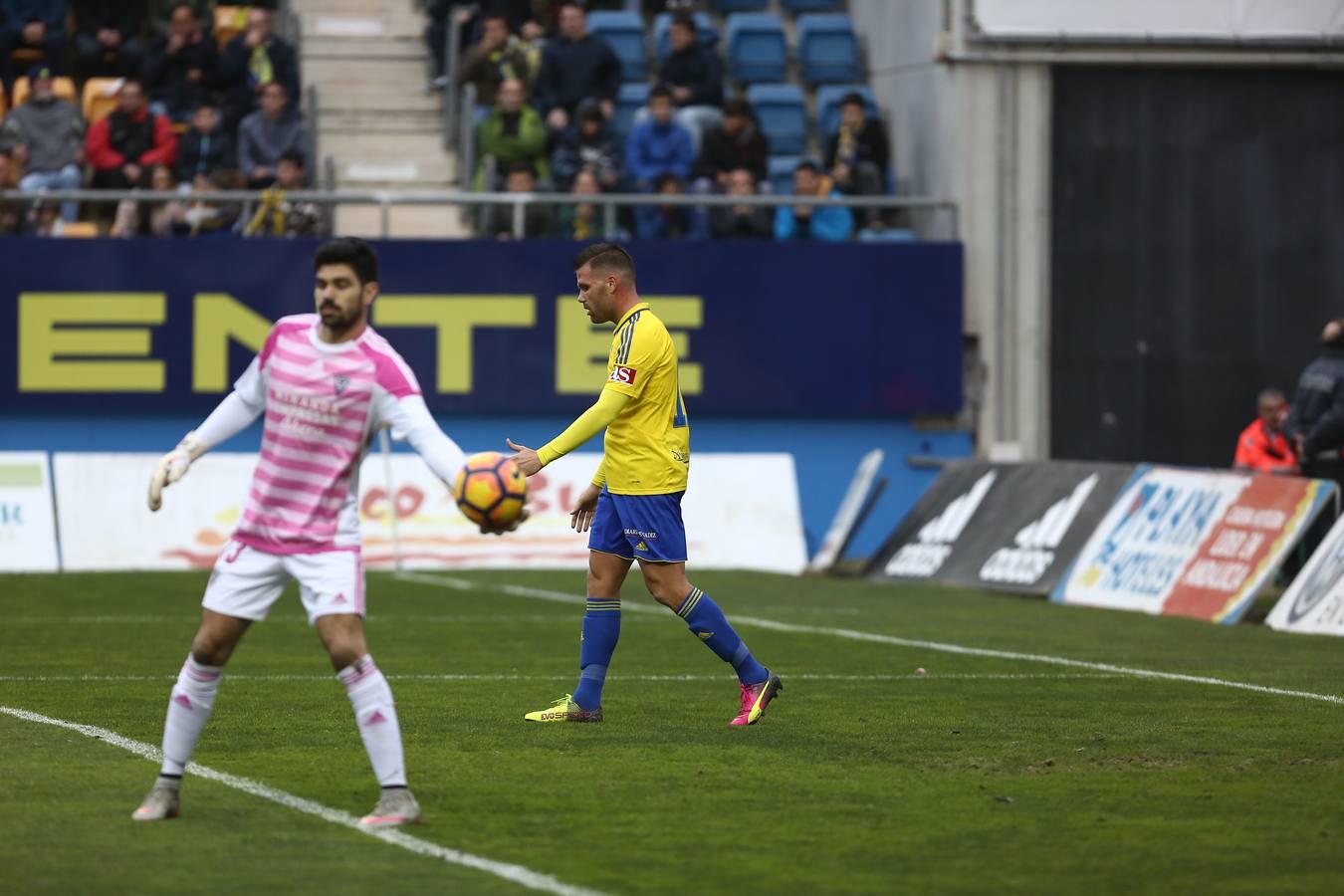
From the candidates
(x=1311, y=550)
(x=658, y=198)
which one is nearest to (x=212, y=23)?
(x=658, y=198)

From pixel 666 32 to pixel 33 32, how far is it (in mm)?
7673

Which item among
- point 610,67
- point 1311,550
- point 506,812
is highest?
point 610,67

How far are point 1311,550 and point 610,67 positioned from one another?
11919 mm

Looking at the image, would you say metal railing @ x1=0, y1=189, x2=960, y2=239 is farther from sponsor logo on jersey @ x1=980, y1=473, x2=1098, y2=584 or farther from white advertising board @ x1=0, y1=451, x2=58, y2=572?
sponsor logo on jersey @ x1=980, y1=473, x2=1098, y2=584

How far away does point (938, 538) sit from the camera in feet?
75.0

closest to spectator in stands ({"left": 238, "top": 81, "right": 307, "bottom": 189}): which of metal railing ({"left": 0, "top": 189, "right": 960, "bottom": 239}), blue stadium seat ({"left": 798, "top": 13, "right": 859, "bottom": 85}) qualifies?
metal railing ({"left": 0, "top": 189, "right": 960, "bottom": 239})

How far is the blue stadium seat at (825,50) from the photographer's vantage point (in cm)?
2922

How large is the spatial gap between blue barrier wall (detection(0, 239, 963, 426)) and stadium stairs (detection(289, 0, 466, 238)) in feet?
5.82

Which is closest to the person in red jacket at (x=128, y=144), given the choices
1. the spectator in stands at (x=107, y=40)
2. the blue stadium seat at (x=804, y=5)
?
the spectator in stands at (x=107, y=40)

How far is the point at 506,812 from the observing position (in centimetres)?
838

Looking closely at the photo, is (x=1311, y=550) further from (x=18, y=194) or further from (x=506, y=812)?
(x=18, y=194)

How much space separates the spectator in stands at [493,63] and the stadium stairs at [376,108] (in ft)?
4.09

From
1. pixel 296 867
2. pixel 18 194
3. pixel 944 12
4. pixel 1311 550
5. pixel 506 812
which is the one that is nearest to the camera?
pixel 296 867

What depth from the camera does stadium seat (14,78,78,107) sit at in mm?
25938
